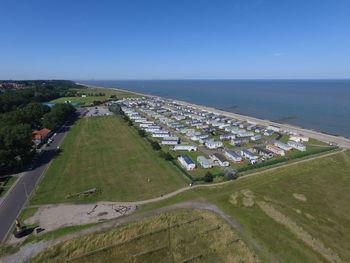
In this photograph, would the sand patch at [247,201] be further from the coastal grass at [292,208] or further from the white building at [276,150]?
the white building at [276,150]

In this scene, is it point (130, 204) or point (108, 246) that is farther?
point (130, 204)

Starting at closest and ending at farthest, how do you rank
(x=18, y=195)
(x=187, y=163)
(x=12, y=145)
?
(x=18, y=195) → (x=12, y=145) → (x=187, y=163)

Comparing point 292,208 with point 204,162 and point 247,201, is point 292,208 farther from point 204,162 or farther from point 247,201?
point 204,162

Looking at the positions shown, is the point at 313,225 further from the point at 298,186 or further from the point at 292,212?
the point at 298,186

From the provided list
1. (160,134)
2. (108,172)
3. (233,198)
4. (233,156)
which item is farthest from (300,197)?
(160,134)

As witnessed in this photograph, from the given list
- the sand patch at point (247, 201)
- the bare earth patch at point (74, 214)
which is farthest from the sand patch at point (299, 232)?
the bare earth patch at point (74, 214)

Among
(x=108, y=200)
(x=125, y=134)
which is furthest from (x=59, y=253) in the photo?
(x=125, y=134)
